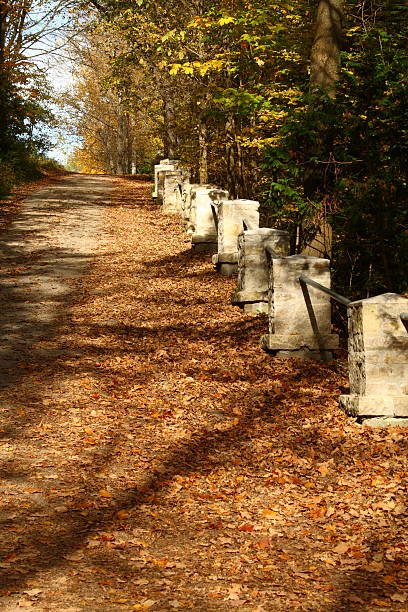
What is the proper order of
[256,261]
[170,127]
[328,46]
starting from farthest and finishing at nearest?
[170,127] < [328,46] < [256,261]

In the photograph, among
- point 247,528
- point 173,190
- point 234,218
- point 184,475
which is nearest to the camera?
point 247,528

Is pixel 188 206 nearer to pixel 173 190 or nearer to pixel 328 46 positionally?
pixel 173 190

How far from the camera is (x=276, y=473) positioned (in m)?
5.66

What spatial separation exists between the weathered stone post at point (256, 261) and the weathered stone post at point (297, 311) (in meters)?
1.69

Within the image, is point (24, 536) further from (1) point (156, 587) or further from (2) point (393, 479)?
(2) point (393, 479)

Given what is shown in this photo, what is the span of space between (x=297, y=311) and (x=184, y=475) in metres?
2.97

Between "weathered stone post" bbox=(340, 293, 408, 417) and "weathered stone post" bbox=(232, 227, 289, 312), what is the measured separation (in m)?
3.60

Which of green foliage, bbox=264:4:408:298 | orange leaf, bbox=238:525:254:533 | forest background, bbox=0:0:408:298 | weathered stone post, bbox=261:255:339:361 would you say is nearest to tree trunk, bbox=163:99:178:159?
forest background, bbox=0:0:408:298

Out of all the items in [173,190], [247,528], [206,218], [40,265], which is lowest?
[247,528]

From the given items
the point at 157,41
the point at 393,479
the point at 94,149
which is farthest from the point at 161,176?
the point at 94,149

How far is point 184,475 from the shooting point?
5.54m

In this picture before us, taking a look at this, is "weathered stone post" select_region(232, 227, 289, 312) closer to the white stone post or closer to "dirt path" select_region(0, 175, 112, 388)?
"dirt path" select_region(0, 175, 112, 388)

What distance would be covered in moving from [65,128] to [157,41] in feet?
124

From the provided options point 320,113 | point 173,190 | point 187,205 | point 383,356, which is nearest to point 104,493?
point 383,356
